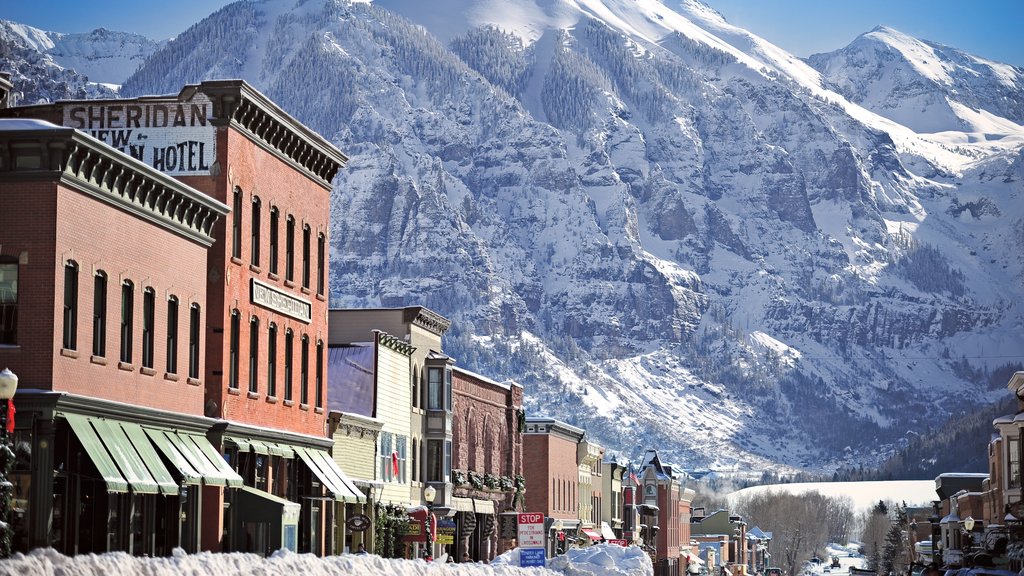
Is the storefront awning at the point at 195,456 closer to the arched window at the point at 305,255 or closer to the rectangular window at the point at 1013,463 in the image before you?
the arched window at the point at 305,255

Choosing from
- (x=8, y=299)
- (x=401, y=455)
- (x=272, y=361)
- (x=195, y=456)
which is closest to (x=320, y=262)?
(x=272, y=361)

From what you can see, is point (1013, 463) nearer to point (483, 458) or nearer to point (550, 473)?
point (483, 458)

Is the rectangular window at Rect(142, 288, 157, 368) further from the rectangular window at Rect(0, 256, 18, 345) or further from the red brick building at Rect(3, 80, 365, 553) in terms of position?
the rectangular window at Rect(0, 256, 18, 345)

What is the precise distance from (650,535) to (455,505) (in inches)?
3755

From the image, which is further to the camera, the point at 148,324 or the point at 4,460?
the point at 148,324

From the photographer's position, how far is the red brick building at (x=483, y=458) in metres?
100

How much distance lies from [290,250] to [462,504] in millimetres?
35618

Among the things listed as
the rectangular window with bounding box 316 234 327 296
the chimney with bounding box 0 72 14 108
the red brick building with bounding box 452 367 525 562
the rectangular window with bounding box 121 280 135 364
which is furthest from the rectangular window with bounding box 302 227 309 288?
the red brick building with bounding box 452 367 525 562

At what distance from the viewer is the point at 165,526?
51.2m

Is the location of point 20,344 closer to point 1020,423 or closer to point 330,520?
point 330,520

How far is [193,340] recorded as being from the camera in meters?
54.7

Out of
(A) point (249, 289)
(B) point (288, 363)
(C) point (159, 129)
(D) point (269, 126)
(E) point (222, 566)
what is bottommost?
(E) point (222, 566)

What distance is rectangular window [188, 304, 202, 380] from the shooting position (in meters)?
54.1

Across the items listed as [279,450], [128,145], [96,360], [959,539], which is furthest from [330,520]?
[959,539]
